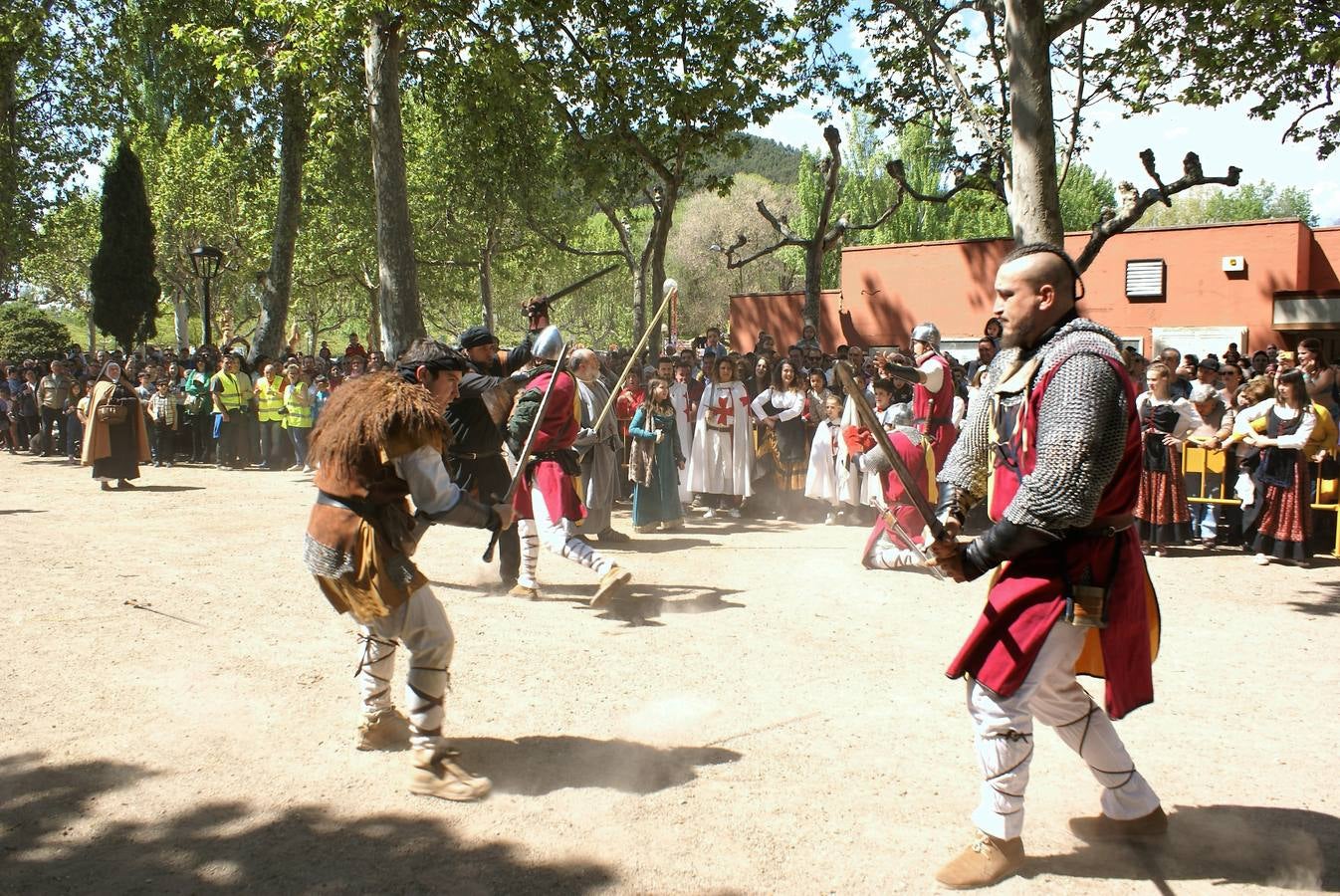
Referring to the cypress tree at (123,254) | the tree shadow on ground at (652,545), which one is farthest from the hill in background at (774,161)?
the tree shadow on ground at (652,545)

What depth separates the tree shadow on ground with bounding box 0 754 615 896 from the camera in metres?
3.21

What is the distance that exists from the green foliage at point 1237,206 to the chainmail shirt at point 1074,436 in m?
70.5

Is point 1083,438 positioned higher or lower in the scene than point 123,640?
higher

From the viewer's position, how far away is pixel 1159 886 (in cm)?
315

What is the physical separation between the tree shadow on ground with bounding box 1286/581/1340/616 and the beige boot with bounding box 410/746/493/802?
5.62 m

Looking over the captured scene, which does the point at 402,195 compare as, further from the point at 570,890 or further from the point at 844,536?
the point at 570,890

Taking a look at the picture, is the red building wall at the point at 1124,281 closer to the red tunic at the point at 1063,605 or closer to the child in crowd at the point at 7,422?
the child in crowd at the point at 7,422

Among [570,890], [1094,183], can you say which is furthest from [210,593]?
[1094,183]

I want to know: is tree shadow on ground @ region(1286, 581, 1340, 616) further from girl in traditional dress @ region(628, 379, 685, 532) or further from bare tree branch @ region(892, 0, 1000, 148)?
bare tree branch @ region(892, 0, 1000, 148)

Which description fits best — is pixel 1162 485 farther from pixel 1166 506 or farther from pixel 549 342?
pixel 549 342

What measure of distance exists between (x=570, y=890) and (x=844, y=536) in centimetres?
680

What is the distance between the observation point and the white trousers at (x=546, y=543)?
6652 millimetres

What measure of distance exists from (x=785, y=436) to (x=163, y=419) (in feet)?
32.7

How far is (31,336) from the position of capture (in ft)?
→ 129
